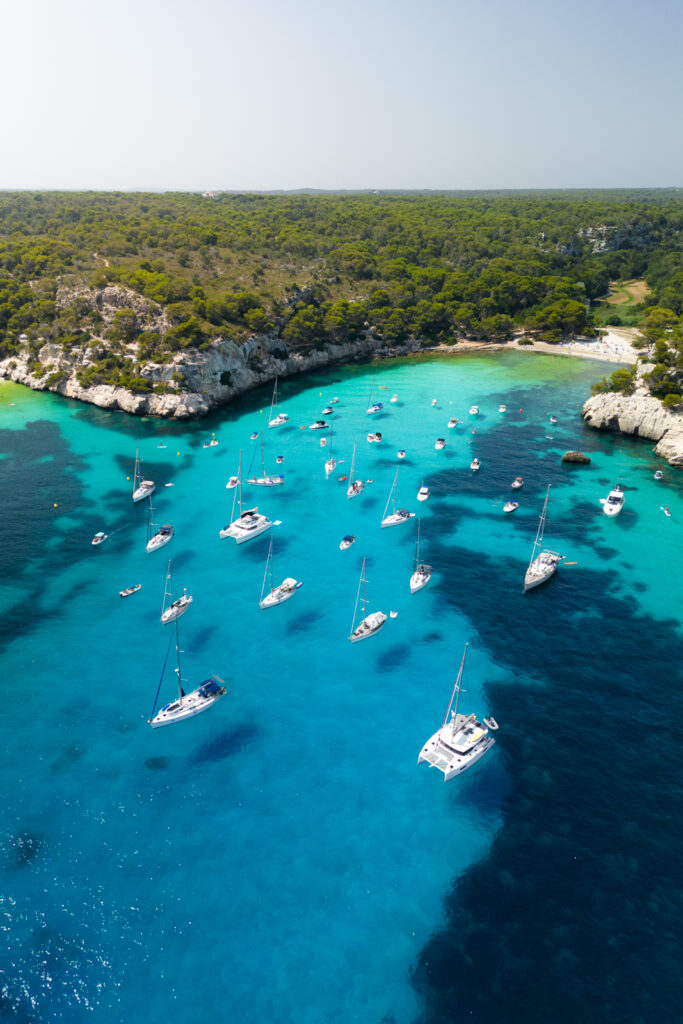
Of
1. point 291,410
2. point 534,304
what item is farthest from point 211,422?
point 534,304

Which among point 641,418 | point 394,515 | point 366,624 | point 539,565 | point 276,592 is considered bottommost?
point 366,624

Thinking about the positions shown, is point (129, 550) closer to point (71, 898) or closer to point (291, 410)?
point (71, 898)

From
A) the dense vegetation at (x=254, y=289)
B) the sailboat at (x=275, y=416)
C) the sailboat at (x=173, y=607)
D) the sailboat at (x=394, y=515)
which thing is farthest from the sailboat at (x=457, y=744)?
the dense vegetation at (x=254, y=289)

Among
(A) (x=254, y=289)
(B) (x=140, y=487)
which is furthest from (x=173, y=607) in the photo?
(A) (x=254, y=289)

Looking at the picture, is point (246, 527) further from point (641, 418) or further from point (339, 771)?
point (641, 418)

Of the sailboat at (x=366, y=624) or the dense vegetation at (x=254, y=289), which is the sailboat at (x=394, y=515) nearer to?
the sailboat at (x=366, y=624)
